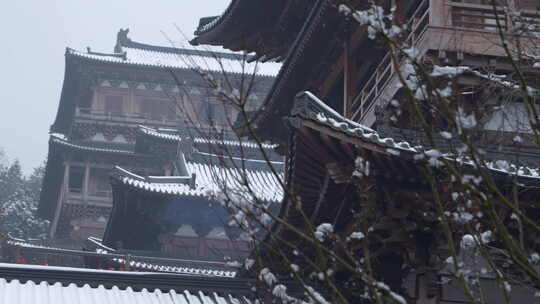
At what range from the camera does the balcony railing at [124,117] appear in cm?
4306

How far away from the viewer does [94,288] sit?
11.2 m

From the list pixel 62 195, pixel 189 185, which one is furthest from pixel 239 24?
pixel 62 195

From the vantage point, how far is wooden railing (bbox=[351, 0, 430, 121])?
11625 mm

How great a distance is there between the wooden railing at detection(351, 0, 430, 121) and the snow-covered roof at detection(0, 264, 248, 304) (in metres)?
3.05

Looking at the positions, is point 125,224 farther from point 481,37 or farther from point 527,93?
point 527,93

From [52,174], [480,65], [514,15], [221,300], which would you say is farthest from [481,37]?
[52,174]

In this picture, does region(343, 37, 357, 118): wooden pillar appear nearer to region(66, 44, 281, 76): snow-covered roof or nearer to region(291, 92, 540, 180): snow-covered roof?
region(291, 92, 540, 180): snow-covered roof

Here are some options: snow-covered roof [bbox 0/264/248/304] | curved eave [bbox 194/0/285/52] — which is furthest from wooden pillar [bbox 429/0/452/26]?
curved eave [bbox 194/0/285/52]

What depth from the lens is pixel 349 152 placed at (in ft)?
28.0

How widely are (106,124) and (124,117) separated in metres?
0.93

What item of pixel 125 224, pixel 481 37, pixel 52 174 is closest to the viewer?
pixel 481 37

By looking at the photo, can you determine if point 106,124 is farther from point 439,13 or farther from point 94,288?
point 439,13

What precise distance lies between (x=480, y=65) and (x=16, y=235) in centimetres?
3898

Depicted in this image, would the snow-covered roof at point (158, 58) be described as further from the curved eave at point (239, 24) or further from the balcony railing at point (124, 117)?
the curved eave at point (239, 24)
